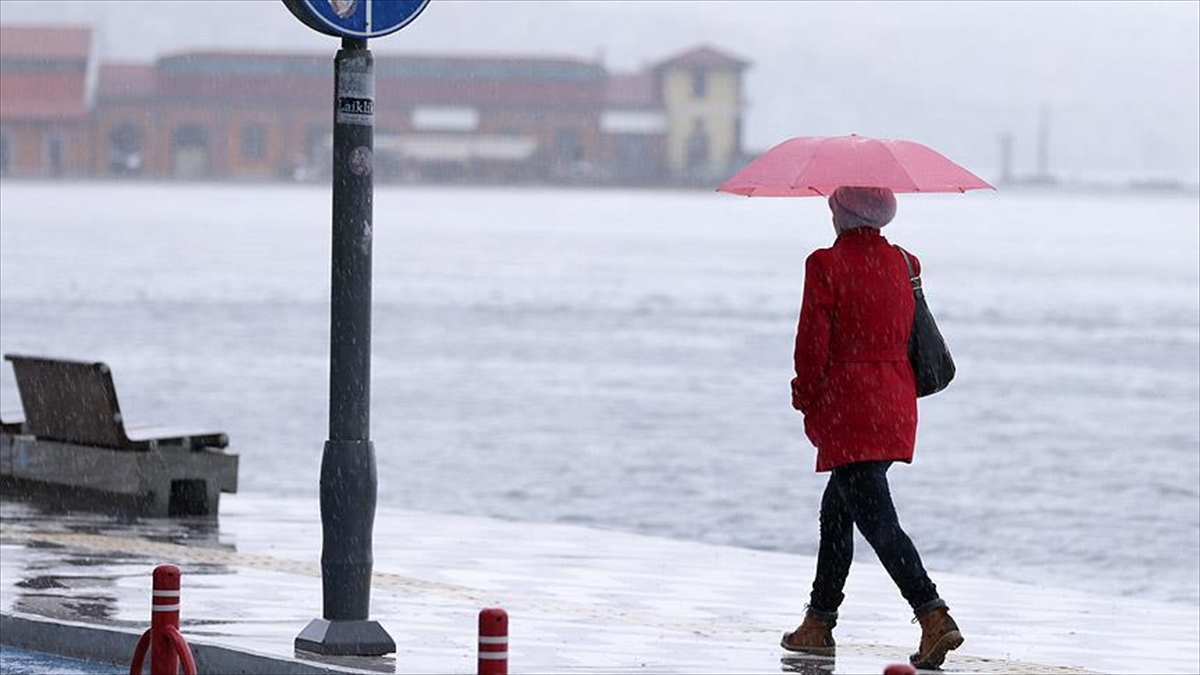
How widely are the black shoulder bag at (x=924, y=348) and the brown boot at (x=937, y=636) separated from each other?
0.79 meters

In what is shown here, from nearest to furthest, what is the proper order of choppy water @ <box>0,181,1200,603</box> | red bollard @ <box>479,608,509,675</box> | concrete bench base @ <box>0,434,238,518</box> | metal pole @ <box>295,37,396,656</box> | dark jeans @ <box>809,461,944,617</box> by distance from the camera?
1. red bollard @ <box>479,608,509,675</box>
2. dark jeans @ <box>809,461,944,617</box>
3. metal pole @ <box>295,37,396,656</box>
4. concrete bench base @ <box>0,434,238,518</box>
5. choppy water @ <box>0,181,1200,603</box>

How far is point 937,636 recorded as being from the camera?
8.57 meters

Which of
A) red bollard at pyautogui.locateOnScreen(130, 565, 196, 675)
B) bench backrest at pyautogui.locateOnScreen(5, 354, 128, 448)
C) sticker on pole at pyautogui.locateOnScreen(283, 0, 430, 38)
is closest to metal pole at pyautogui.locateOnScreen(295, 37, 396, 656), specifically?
sticker on pole at pyautogui.locateOnScreen(283, 0, 430, 38)

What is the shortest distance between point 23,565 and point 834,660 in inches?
169

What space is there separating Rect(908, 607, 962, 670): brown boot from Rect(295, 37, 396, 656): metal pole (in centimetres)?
191

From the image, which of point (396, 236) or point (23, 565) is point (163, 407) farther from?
point (396, 236)

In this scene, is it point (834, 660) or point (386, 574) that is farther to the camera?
point (386, 574)

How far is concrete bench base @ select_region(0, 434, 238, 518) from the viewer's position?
14148 millimetres

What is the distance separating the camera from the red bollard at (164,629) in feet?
22.0

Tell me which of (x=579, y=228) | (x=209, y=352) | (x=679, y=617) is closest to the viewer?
(x=679, y=617)

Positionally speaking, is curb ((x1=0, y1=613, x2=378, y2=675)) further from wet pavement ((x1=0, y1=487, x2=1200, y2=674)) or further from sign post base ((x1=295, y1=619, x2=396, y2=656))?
sign post base ((x1=295, y1=619, x2=396, y2=656))

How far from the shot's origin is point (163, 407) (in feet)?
111

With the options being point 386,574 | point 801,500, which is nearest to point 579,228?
point 801,500

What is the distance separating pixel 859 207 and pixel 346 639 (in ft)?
7.81
